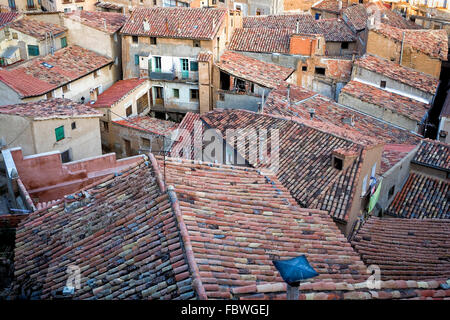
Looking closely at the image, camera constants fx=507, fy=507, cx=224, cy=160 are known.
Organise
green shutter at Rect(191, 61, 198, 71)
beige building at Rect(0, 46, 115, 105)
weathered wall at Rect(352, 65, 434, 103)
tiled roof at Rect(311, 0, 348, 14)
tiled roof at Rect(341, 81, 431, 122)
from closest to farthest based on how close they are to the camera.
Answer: beige building at Rect(0, 46, 115, 105) → tiled roof at Rect(341, 81, 431, 122) → weathered wall at Rect(352, 65, 434, 103) → green shutter at Rect(191, 61, 198, 71) → tiled roof at Rect(311, 0, 348, 14)

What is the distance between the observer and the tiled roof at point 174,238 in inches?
332

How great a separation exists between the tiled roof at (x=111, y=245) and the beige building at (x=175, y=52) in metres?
20.1

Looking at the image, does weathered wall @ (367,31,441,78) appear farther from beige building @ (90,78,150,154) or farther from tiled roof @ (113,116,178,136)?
beige building @ (90,78,150,154)

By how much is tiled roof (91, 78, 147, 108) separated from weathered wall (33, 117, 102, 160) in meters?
6.20

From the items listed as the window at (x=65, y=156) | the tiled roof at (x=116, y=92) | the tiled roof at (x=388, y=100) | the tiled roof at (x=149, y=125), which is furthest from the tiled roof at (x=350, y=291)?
the tiled roof at (x=116, y=92)

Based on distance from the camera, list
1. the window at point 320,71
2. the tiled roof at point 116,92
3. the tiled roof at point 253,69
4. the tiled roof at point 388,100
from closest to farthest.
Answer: the tiled roof at point 388,100, the tiled roof at point 116,92, the tiled roof at point 253,69, the window at point 320,71

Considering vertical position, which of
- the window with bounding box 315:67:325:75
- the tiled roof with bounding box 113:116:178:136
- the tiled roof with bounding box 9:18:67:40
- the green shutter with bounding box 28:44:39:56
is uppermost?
the tiled roof with bounding box 9:18:67:40

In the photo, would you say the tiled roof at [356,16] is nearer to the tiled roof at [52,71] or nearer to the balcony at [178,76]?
the balcony at [178,76]

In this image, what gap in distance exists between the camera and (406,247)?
1320 centimetres

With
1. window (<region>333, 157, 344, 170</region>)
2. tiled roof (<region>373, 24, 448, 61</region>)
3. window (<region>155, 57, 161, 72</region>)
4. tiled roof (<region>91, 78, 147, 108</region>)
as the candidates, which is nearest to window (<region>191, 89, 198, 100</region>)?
window (<region>155, 57, 161, 72</region>)

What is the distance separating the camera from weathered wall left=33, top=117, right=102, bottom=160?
19734mm

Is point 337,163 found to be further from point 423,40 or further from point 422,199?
point 423,40
